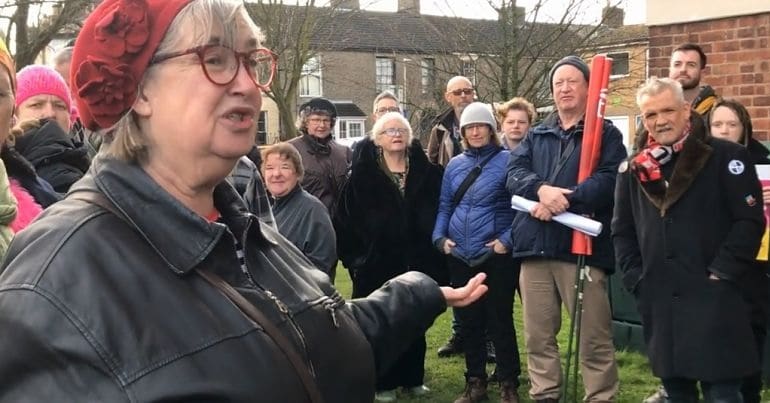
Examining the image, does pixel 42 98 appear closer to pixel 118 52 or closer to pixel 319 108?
pixel 118 52

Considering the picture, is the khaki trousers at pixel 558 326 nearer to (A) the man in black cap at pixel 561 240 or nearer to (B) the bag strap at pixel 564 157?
(A) the man in black cap at pixel 561 240

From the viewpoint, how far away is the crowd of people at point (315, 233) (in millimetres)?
1674

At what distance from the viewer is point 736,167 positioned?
4.98 m

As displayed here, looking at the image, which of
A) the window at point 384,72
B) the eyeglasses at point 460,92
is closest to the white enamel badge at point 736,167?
the eyeglasses at point 460,92

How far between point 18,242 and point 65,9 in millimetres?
16943

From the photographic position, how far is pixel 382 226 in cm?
662

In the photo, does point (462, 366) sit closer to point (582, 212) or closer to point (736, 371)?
point (582, 212)

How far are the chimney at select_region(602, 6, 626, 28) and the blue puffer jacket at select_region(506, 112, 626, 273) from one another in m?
13.2

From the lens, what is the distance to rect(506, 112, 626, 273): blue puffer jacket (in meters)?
5.68

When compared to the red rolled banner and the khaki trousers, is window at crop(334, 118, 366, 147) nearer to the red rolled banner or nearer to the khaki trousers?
the khaki trousers

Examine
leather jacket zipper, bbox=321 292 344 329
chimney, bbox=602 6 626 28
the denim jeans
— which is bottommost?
the denim jeans

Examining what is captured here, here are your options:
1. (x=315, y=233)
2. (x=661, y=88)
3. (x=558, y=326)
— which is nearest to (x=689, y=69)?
(x=661, y=88)

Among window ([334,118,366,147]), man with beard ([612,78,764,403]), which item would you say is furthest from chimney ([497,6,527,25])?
window ([334,118,366,147])

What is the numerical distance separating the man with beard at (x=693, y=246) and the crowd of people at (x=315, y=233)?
0.01 metres
